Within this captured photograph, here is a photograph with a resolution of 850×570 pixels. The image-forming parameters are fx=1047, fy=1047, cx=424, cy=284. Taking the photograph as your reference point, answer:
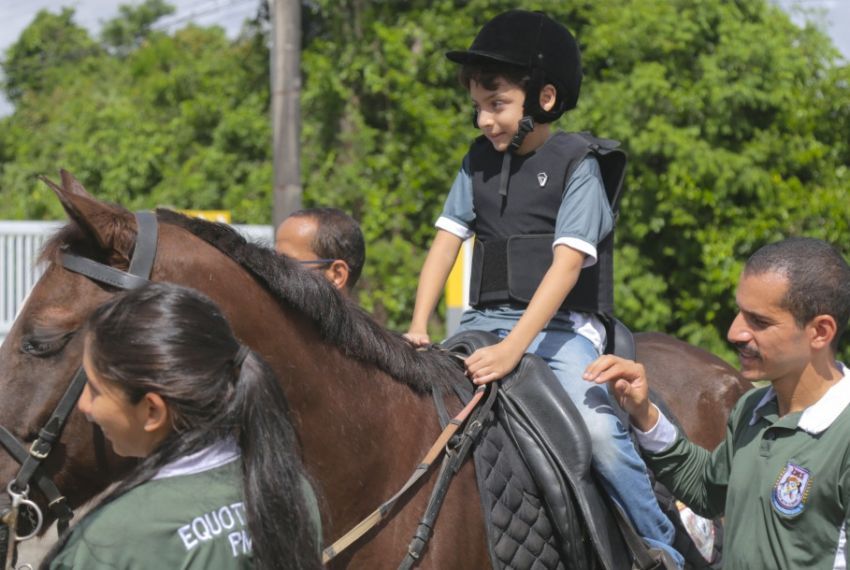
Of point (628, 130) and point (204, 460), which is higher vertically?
point (628, 130)

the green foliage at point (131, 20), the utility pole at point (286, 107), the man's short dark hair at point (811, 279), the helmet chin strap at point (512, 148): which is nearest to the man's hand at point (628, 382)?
the man's short dark hair at point (811, 279)

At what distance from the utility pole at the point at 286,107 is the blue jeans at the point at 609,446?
5.98m

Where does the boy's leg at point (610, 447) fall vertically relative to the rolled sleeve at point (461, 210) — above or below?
below

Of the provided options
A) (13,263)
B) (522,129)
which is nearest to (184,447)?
(522,129)

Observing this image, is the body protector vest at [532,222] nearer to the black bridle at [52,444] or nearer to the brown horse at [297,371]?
the brown horse at [297,371]

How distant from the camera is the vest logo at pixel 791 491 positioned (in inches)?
97.7

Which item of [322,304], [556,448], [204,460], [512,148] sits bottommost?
[556,448]

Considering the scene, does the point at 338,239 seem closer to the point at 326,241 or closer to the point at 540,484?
the point at 326,241

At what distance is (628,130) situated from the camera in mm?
9836

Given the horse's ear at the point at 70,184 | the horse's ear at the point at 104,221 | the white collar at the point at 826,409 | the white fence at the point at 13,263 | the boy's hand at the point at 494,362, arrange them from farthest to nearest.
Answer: the white fence at the point at 13,263 < the boy's hand at the point at 494,362 < the horse's ear at the point at 70,184 < the white collar at the point at 826,409 < the horse's ear at the point at 104,221

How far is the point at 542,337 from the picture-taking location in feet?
11.1

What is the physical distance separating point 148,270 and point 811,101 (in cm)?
863

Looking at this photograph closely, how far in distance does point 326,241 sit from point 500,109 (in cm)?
116

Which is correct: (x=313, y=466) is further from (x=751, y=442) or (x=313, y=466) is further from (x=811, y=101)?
(x=811, y=101)
